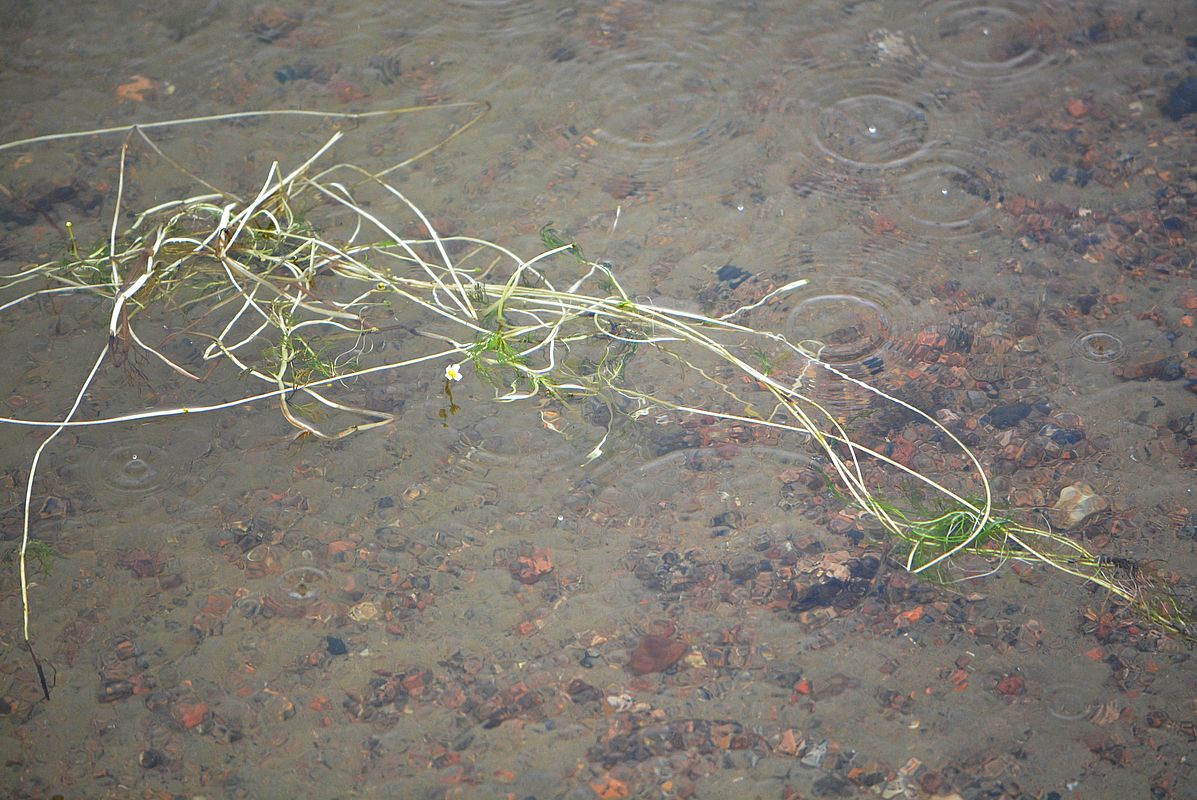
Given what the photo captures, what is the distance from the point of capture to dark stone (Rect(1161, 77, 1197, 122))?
3.81 meters

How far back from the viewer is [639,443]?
9.70 ft

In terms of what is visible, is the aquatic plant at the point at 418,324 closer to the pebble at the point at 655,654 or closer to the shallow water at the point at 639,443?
the shallow water at the point at 639,443

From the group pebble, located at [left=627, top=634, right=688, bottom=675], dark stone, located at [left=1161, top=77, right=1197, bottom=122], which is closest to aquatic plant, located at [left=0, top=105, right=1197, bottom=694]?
pebble, located at [left=627, top=634, right=688, bottom=675]

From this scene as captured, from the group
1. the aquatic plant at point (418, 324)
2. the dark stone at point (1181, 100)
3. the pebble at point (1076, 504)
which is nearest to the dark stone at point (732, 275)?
the aquatic plant at point (418, 324)

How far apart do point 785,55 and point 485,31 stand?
130 cm

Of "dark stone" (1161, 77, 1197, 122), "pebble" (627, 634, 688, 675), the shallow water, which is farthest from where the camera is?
"dark stone" (1161, 77, 1197, 122)

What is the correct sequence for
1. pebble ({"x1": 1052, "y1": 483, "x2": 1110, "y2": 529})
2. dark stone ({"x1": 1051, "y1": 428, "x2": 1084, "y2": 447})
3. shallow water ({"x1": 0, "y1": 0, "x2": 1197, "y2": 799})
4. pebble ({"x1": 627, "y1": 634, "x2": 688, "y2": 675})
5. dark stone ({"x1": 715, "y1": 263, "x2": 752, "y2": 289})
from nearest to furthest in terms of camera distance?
shallow water ({"x1": 0, "y1": 0, "x2": 1197, "y2": 799})
pebble ({"x1": 627, "y1": 634, "x2": 688, "y2": 675})
pebble ({"x1": 1052, "y1": 483, "x2": 1110, "y2": 529})
dark stone ({"x1": 1051, "y1": 428, "x2": 1084, "y2": 447})
dark stone ({"x1": 715, "y1": 263, "x2": 752, "y2": 289})

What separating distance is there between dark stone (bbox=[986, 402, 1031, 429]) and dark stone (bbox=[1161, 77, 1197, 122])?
1.70 m

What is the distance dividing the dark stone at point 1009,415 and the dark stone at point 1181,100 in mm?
1696

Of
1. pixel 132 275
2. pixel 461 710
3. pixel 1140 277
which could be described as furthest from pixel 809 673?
pixel 132 275

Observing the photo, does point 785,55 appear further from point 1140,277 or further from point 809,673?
point 809,673

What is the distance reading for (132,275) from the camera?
127 inches

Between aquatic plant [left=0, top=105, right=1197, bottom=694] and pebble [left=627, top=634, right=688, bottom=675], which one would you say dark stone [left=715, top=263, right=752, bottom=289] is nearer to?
aquatic plant [left=0, top=105, right=1197, bottom=694]

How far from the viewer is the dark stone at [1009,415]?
117 inches
